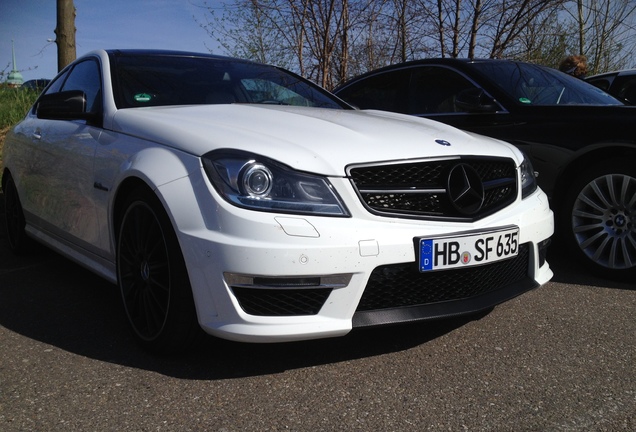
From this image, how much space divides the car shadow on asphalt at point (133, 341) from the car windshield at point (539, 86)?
4.40 feet

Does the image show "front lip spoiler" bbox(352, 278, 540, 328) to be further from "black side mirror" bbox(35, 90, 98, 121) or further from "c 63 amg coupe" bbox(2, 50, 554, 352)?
"black side mirror" bbox(35, 90, 98, 121)

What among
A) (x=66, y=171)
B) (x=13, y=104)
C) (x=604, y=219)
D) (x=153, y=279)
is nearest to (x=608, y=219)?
(x=604, y=219)

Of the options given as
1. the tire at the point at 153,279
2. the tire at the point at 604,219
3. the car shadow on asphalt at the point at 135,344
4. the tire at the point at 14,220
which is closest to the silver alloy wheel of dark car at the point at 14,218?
the tire at the point at 14,220

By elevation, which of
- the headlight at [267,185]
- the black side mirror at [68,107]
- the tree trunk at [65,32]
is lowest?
the headlight at [267,185]

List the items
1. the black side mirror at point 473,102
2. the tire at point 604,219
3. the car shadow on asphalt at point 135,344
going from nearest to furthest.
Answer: the car shadow on asphalt at point 135,344
the tire at point 604,219
the black side mirror at point 473,102

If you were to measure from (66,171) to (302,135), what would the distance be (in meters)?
1.61

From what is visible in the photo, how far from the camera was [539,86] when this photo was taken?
5.12 m

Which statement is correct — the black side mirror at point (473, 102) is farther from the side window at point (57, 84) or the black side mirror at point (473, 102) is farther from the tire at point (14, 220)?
the tire at point (14, 220)

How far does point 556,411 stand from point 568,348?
71 cm

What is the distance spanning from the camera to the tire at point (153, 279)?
2.79 m

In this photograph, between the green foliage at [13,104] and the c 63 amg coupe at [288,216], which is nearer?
the c 63 amg coupe at [288,216]

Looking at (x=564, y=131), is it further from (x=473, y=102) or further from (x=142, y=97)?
(x=142, y=97)

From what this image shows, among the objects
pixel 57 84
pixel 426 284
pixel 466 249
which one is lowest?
pixel 426 284

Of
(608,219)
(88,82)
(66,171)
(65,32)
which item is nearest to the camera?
(66,171)
